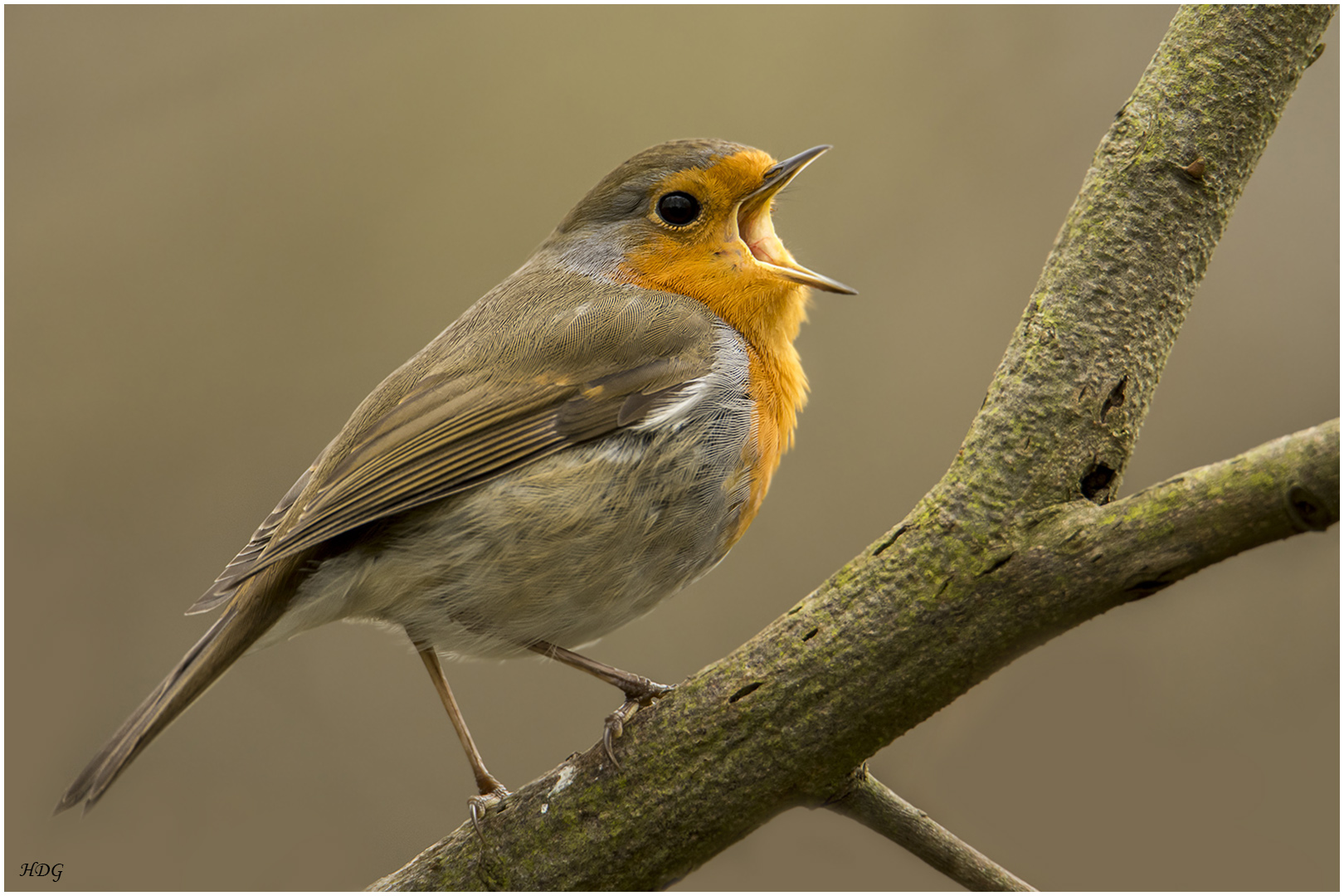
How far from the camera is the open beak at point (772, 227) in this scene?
262cm

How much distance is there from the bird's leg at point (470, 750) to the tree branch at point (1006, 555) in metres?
0.10

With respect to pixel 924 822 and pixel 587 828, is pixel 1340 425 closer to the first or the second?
pixel 924 822

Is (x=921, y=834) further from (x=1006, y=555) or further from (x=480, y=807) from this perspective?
(x=480, y=807)

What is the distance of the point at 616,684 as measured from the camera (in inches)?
90.2

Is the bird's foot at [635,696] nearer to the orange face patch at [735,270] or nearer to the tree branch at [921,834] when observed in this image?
the tree branch at [921,834]

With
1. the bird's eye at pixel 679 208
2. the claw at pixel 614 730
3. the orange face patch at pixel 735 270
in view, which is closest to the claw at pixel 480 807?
the claw at pixel 614 730

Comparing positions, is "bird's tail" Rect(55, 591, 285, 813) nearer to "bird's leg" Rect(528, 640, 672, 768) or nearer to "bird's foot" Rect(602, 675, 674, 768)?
"bird's leg" Rect(528, 640, 672, 768)

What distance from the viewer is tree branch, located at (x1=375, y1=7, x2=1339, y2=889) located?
5.52 ft

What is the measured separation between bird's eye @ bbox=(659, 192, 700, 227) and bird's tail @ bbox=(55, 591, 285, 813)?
4.57 feet

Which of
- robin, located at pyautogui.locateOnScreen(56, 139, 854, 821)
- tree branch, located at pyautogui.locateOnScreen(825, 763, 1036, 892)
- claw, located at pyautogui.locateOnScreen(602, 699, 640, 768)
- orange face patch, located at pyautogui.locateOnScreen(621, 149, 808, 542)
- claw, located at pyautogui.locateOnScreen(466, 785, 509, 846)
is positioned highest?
orange face patch, located at pyautogui.locateOnScreen(621, 149, 808, 542)

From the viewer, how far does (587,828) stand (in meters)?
1.96

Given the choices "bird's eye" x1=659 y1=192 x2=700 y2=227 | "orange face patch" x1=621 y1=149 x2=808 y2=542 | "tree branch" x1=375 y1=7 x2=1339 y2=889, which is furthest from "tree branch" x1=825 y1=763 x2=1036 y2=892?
"bird's eye" x1=659 y1=192 x2=700 y2=227

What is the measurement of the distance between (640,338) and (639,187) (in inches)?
20.6

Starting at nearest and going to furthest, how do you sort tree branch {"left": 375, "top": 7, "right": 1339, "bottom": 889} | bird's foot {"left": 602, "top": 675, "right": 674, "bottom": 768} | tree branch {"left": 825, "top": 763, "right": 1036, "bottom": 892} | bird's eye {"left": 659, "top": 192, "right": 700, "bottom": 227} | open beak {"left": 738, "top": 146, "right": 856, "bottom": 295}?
tree branch {"left": 375, "top": 7, "right": 1339, "bottom": 889}
tree branch {"left": 825, "top": 763, "right": 1036, "bottom": 892}
bird's foot {"left": 602, "top": 675, "right": 674, "bottom": 768}
open beak {"left": 738, "top": 146, "right": 856, "bottom": 295}
bird's eye {"left": 659, "top": 192, "right": 700, "bottom": 227}
